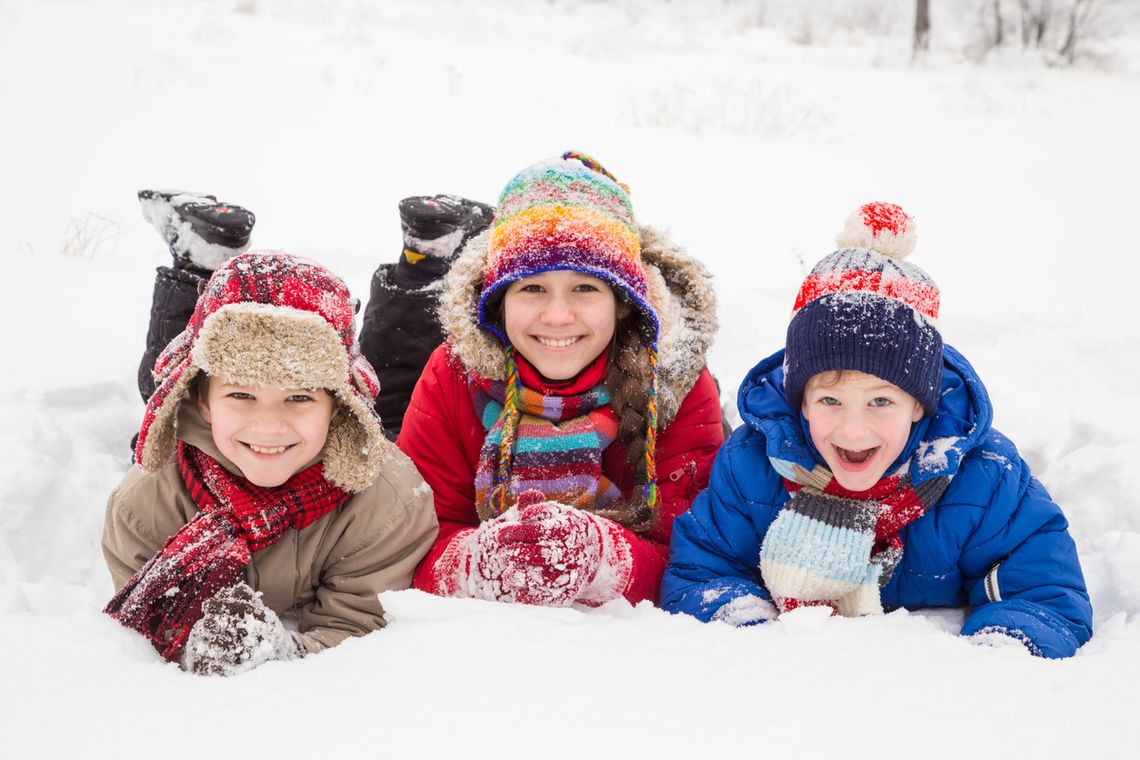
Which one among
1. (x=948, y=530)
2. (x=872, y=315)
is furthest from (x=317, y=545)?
(x=948, y=530)

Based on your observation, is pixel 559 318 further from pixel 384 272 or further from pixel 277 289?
pixel 384 272

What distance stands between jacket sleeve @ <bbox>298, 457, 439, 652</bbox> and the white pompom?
134 centimetres

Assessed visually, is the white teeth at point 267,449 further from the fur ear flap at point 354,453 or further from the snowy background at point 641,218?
the snowy background at point 641,218

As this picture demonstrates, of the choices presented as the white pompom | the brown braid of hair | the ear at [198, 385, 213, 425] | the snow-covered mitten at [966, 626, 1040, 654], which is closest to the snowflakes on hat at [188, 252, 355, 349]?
the ear at [198, 385, 213, 425]

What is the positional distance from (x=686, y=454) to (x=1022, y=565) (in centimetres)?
100

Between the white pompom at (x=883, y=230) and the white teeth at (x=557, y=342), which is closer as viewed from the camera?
the white pompom at (x=883, y=230)

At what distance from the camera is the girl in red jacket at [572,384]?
2.47 meters

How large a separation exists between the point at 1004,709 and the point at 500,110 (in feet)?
23.9

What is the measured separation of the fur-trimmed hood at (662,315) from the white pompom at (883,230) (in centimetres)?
62

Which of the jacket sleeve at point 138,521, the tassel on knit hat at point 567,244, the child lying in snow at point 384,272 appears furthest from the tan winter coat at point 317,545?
the child lying in snow at point 384,272

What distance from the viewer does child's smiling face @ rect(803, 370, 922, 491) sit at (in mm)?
2137

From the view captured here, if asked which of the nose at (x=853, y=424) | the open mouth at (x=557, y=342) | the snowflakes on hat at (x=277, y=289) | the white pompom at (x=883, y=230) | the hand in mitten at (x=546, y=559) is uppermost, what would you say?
the white pompom at (x=883, y=230)

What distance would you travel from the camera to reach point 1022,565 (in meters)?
2.19

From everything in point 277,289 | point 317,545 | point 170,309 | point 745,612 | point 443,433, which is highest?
point 277,289
